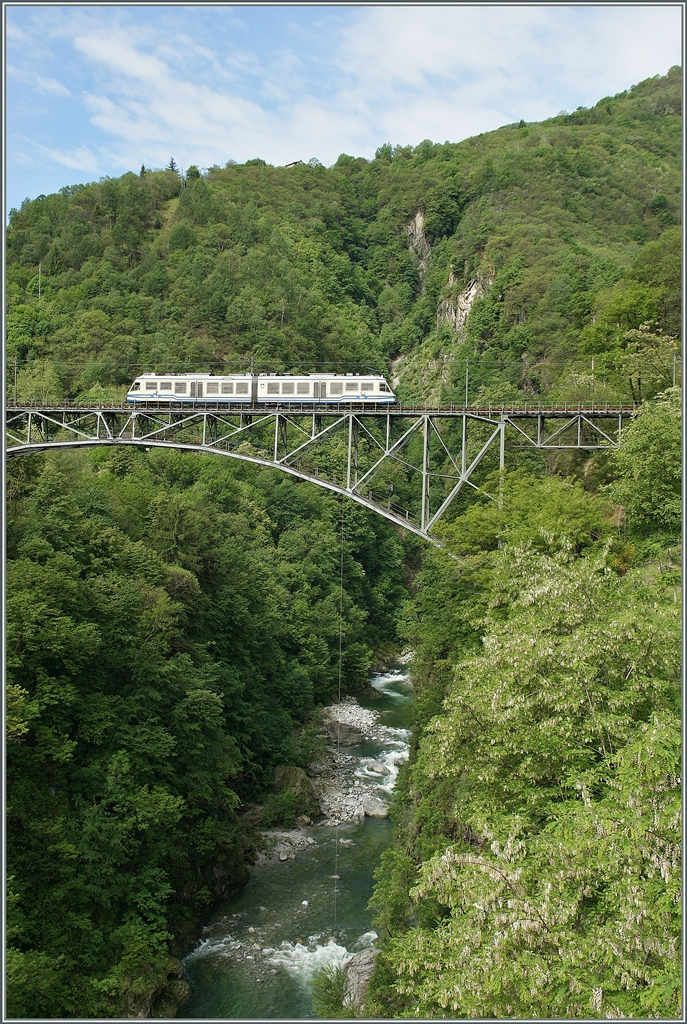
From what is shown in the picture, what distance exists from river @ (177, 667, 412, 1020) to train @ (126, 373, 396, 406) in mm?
12931

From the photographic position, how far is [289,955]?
59.9ft

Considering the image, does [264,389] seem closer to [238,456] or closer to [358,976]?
[238,456]

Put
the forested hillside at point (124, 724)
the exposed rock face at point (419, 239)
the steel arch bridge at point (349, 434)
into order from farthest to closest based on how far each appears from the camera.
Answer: the exposed rock face at point (419, 239)
the steel arch bridge at point (349, 434)
the forested hillside at point (124, 724)

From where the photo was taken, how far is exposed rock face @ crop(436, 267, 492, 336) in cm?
6500

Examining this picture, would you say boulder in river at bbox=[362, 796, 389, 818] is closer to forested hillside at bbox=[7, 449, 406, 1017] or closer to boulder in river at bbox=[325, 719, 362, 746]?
forested hillside at bbox=[7, 449, 406, 1017]

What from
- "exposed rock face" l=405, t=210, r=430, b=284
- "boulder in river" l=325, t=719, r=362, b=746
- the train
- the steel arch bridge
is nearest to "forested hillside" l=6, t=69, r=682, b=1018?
"boulder in river" l=325, t=719, r=362, b=746

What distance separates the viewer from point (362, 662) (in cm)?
3797

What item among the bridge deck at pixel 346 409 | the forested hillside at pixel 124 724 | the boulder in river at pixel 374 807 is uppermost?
the bridge deck at pixel 346 409

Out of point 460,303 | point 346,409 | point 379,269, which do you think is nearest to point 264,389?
point 346,409

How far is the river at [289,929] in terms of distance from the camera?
Result: 55.5 feet

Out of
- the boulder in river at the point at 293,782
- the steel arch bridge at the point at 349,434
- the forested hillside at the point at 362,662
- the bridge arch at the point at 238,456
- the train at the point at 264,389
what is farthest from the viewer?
the train at the point at 264,389

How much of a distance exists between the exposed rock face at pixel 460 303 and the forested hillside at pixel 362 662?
7.46m

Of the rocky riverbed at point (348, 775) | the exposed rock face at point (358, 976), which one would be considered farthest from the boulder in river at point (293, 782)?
the exposed rock face at point (358, 976)

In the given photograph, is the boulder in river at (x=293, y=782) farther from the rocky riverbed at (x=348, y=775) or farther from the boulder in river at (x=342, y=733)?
the boulder in river at (x=342, y=733)
